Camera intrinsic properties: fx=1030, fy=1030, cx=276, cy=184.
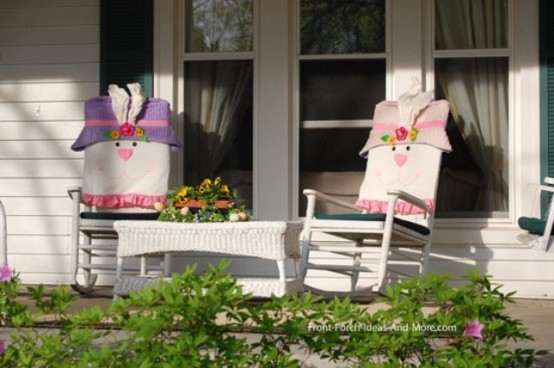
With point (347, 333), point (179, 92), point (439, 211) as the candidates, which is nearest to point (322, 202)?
point (439, 211)

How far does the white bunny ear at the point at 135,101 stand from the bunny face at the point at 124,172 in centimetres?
15

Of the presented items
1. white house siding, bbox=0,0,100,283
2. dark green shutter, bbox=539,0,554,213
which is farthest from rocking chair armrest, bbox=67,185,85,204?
dark green shutter, bbox=539,0,554,213

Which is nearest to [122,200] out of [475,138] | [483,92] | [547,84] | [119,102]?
[119,102]

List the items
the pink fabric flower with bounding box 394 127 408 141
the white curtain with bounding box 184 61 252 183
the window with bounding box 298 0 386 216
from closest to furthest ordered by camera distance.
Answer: the pink fabric flower with bounding box 394 127 408 141 → the window with bounding box 298 0 386 216 → the white curtain with bounding box 184 61 252 183

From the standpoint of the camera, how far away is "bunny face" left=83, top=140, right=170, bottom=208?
5.70 m

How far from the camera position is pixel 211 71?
20.1 feet

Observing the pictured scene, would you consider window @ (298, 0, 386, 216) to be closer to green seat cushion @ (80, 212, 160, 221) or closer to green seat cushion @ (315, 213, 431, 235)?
green seat cushion @ (315, 213, 431, 235)

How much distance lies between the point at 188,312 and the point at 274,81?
381 cm

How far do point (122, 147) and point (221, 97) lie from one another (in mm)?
713

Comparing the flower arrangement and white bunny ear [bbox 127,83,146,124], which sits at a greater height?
white bunny ear [bbox 127,83,146,124]

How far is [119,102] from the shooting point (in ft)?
18.8

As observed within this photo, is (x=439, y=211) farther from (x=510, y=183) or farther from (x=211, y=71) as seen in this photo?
(x=211, y=71)

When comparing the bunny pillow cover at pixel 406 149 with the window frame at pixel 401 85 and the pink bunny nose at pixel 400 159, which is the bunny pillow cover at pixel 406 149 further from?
the window frame at pixel 401 85

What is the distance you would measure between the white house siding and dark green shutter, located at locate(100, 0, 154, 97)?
0.09 m
